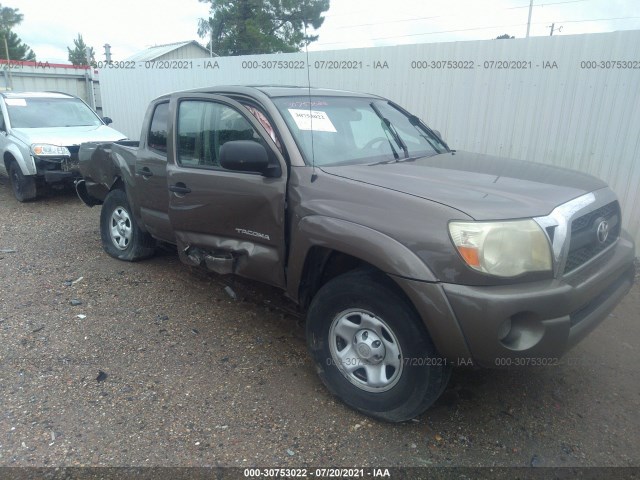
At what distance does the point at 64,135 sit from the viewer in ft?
26.6

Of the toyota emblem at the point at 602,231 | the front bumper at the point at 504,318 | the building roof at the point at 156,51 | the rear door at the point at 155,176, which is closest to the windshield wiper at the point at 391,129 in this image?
the toyota emblem at the point at 602,231

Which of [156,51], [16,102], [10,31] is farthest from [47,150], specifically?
[10,31]

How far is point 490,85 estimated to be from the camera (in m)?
6.16

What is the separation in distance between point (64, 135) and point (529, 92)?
6.89 meters

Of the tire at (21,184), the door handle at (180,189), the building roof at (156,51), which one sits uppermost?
the building roof at (156,51)

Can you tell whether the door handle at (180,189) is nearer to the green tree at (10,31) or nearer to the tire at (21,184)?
the tire at (21,184)

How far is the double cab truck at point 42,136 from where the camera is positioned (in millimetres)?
7672

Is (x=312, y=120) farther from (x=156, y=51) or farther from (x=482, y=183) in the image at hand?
(x=156, y=51)

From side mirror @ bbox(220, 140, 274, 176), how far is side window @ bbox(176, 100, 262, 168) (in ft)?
1.10

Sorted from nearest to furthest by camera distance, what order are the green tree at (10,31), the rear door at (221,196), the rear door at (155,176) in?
the rear door at (221,196) → the rear door at (155,176) → the green tree at (10,31)

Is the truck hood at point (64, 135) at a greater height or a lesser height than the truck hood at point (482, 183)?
lesser

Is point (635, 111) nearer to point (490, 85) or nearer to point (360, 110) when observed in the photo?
point (490, 85)

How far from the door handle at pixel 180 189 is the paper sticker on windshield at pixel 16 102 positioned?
21.3 ft

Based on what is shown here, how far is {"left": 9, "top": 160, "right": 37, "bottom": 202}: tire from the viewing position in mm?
7863
